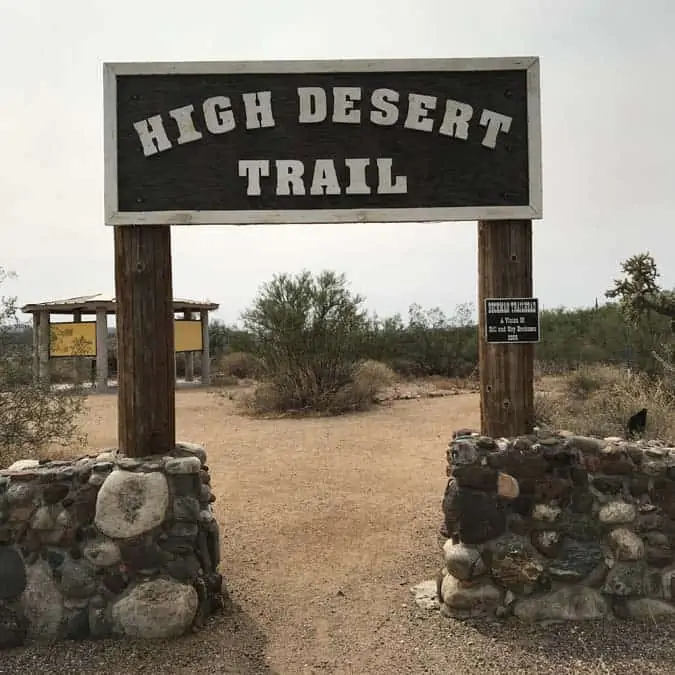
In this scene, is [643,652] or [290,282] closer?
[643,652]

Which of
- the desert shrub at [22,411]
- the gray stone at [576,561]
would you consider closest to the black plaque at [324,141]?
the gray stone at [576,561]

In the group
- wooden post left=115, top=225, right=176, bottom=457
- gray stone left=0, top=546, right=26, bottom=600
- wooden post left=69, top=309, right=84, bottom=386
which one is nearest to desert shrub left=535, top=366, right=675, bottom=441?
wooden post left=115, top=225, right=176, bottom=457

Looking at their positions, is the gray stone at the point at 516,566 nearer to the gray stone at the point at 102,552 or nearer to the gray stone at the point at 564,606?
the gray stone at the point at 564,606

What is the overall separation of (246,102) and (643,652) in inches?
152

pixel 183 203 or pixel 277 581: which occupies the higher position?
pixel 183 203

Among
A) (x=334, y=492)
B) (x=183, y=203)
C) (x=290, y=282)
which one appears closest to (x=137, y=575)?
(x=183, y=203)

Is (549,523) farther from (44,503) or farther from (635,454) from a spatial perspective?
(44,503)

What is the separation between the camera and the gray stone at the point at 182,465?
3.85 m

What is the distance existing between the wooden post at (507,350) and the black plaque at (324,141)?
14cm

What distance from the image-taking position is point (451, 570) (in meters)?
3.95

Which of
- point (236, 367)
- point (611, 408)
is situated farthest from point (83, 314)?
point (611, 408)

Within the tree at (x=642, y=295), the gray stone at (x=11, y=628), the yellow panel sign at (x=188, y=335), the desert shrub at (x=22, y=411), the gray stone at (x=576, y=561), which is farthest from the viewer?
the yellow panel sign at (x=188, y=335)

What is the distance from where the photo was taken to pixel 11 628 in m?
3.61

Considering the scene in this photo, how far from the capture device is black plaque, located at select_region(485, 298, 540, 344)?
4.10 m
